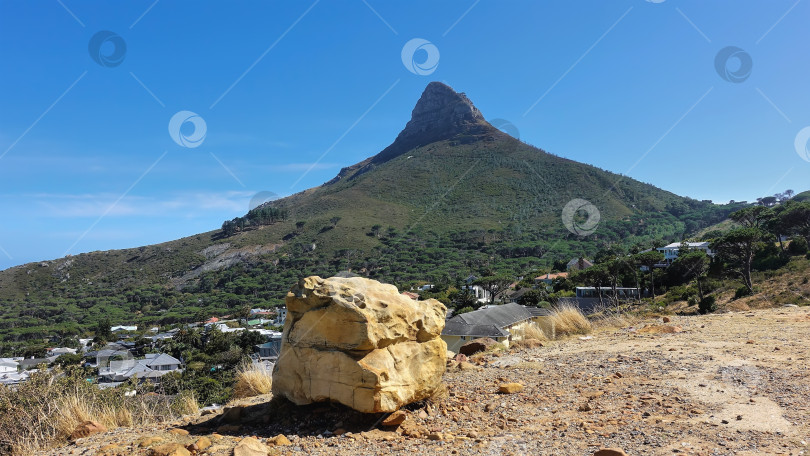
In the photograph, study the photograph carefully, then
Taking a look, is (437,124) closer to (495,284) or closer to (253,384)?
(495,284)

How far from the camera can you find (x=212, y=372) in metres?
34.4

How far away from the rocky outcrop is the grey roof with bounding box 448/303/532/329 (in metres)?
14.0

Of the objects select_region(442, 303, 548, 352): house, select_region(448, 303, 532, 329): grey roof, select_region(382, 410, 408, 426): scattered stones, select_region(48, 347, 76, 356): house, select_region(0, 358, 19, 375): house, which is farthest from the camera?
select_region(48, 347, 76, 356): house

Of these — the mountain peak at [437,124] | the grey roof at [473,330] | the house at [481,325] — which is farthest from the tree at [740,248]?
the mountain peak at [437,124]

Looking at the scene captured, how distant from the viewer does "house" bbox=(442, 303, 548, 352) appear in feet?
57.9

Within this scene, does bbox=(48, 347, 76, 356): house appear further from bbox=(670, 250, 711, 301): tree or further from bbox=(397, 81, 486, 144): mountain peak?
bbox=(397, 81, 486, 144): mountain peak

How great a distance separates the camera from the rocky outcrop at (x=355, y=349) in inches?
192

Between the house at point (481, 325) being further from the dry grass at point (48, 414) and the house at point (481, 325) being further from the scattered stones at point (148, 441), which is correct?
the scattered stones at point (148, 441)

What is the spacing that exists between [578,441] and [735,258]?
3426cm

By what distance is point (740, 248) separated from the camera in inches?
1125

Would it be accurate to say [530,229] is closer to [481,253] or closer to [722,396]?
[481,253]

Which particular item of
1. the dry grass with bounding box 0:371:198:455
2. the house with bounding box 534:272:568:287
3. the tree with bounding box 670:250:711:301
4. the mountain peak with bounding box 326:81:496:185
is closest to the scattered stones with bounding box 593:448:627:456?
the dry grass with bounding box 0:371:198:455

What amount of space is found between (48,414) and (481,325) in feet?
50.7

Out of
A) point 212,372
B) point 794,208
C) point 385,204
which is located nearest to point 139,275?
point 385,204
